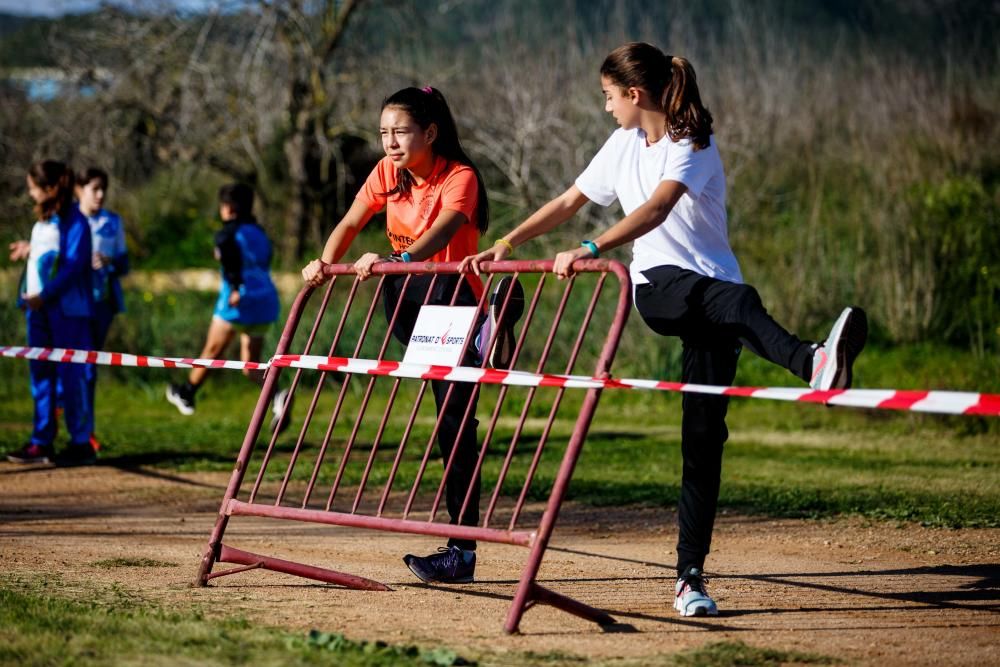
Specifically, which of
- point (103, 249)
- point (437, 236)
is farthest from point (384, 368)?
point (103, 249)

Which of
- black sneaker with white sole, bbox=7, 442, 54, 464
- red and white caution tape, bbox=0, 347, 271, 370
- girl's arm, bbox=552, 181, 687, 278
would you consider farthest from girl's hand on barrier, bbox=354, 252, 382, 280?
black sneaker with white sole, bbox=7, 442, 54, 464

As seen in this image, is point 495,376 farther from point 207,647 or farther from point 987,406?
point 987,406

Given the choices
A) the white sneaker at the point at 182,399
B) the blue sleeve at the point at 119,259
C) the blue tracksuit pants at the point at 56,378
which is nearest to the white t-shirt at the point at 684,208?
the blue tracksuit pants at the point at 56,378

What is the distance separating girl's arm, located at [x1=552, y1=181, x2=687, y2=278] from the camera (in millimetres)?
4738

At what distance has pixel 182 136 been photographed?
19516mm

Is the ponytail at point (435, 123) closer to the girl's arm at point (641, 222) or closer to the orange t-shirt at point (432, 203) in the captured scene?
the orange t-shirt at point (432, 203)

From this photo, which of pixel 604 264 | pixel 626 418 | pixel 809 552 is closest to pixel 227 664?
pixel 604 264

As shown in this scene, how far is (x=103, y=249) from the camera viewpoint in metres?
10.5

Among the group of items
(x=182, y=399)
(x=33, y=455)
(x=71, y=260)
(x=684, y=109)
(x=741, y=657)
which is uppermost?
(x=684, y=109)

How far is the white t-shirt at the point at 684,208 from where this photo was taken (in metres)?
4.87

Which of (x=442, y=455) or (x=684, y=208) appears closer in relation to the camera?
(x=684, y=208)

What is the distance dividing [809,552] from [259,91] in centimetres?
1436

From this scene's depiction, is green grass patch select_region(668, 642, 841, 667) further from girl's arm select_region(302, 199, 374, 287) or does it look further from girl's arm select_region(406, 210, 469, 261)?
girl's arm select_region(302, 199, 374, 287)

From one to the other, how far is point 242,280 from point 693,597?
6.46 metres
